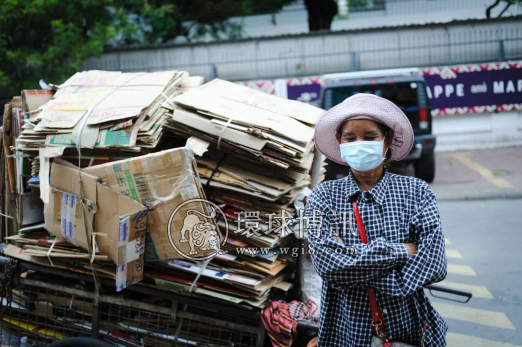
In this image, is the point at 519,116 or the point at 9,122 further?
the point at 519,116

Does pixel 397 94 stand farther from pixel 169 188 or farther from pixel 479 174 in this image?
pixel 169 188

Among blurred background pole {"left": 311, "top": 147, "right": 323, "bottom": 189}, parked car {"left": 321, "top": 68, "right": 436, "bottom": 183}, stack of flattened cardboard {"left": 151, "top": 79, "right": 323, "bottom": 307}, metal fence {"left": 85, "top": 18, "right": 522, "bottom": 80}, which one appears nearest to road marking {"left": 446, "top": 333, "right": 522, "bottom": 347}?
blurred background pole {"left": 311, "top": 147, "right": 323, "bottom": 189}

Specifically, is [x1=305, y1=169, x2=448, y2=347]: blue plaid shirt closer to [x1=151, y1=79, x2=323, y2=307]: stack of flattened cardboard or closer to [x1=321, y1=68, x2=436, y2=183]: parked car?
[x1=151, y1=79, x2=323, y2=307]: stack of flattened cardboard

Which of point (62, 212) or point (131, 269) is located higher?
point (62, 212)

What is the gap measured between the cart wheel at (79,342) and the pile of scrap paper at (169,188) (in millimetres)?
335

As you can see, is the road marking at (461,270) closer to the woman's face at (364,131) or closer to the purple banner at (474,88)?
the woman's face at (364,131)

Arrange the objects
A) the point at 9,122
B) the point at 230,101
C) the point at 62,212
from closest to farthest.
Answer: the point at 62,212
the point at 230,101
the point at 9,122

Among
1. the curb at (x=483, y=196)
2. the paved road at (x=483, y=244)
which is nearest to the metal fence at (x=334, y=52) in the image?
the paved road at (x=483, y=244)

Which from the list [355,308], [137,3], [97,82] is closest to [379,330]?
[355,308]

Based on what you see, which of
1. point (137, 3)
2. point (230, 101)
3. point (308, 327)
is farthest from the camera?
point (137, 3)

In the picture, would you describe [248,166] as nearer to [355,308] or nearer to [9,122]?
[355,308]

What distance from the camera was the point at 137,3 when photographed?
14.5 m

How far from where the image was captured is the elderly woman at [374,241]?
2184 mm

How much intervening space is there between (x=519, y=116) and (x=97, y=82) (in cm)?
1245
